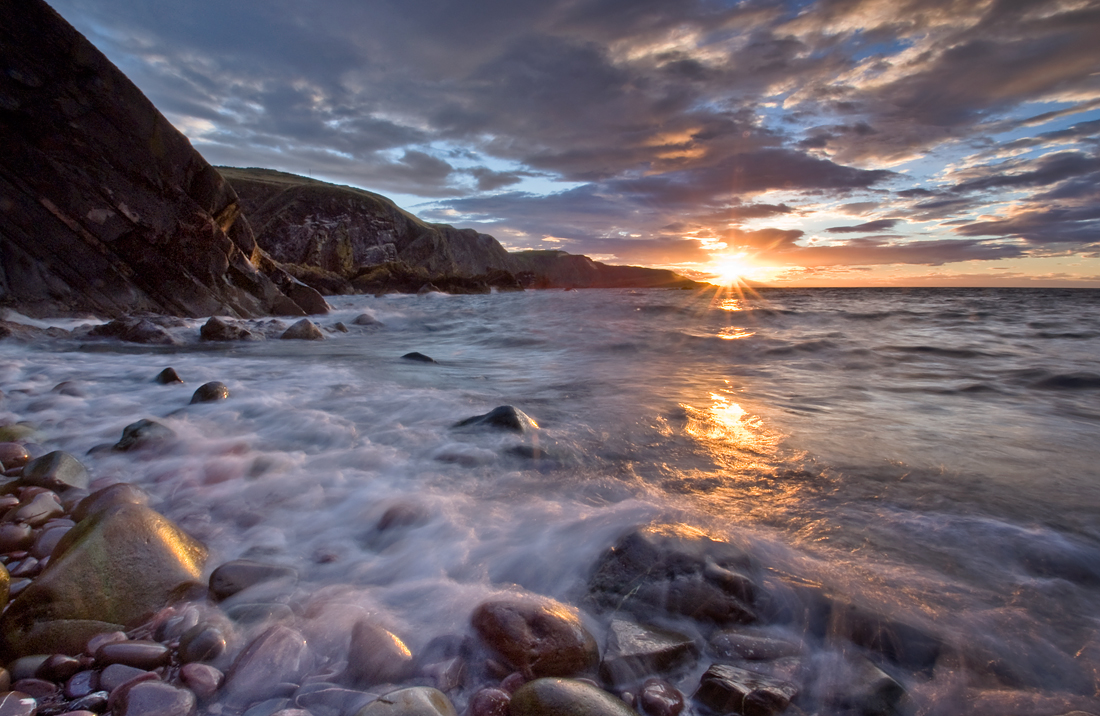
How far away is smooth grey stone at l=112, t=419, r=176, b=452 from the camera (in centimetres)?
310

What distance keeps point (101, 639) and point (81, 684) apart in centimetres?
19

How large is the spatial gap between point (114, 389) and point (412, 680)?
4959 mm

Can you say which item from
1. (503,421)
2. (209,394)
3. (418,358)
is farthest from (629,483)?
(418,358)

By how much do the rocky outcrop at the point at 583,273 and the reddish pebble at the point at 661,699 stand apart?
126904 millimetres

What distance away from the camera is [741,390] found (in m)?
5.90

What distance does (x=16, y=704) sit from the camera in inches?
47.8

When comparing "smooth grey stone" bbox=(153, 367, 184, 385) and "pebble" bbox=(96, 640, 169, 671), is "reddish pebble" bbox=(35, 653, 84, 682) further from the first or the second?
"smooth grey stone" bbox=(153, 367, 184, 385)

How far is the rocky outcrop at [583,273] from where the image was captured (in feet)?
459

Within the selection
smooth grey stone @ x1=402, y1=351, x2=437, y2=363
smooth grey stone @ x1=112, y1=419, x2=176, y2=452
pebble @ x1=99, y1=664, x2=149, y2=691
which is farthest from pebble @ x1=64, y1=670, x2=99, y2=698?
smooth grey stone @ x1=402, y1=351, x2=437, y2=363

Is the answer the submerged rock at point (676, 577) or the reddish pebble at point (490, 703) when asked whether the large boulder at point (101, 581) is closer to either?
the reddish pebble at point (490, 703)

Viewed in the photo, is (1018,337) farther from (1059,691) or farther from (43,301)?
(43,301)

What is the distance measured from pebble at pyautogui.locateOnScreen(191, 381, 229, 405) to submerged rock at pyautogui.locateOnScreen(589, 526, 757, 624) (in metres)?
3.98

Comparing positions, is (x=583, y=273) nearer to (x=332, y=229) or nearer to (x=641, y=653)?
(x=332, y=229)

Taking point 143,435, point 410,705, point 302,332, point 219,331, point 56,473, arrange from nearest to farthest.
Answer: point 410,705, point 56,473, point 143,435, point 219,331, point 302,332
